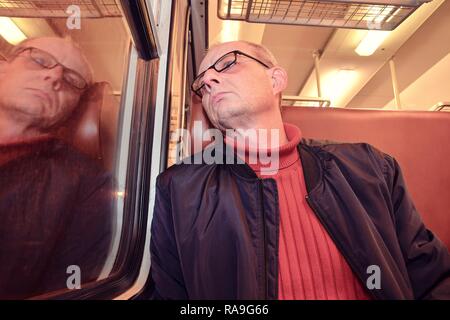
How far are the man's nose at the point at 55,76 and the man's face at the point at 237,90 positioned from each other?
57 cm

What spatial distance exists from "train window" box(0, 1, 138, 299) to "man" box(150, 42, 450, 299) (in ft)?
0.68

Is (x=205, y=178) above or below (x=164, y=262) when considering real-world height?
above

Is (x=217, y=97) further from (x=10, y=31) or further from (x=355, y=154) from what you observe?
(x=10, y=31)

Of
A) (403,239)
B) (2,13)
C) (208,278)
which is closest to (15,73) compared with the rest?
(2,13)

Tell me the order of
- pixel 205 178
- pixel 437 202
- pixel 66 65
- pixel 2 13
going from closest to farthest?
pixel 2 13, pixel 66 65, pixel 205 178, pixel 437 202

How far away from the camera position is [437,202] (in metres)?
1.27

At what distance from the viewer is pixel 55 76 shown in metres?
0.65

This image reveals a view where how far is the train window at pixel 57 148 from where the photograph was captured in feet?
1.63

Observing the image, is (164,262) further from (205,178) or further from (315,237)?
(315,237)

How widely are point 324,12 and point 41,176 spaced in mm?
1650

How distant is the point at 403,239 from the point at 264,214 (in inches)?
18.3

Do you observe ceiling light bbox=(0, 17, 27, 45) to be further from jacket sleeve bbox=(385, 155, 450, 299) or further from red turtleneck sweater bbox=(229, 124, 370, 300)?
jacket sleeve bbox=(385, 155, 450, 299)

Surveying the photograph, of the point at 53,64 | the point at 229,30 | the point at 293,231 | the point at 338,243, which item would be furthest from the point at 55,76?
the point at 229,30
